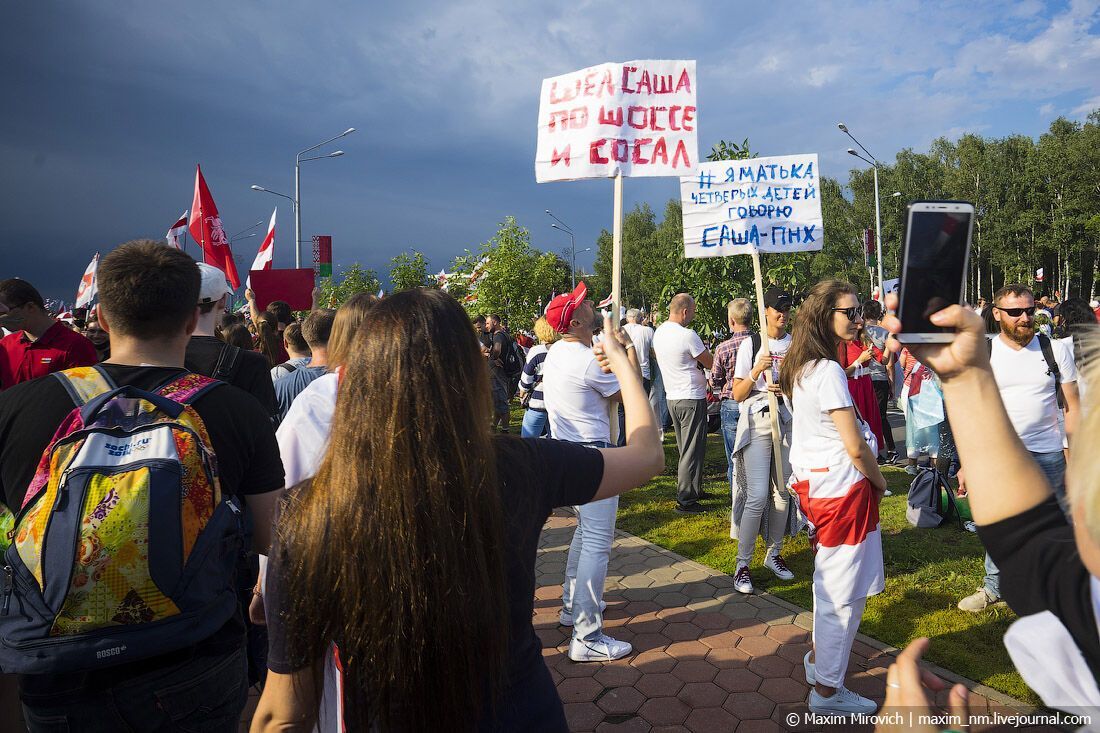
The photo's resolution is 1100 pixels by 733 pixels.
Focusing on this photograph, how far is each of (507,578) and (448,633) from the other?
0.21 m

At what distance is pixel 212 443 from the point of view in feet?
6.24

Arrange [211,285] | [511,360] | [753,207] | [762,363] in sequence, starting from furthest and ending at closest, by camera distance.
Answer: [511,360] → [753,207] → [762,363] → [211,285]

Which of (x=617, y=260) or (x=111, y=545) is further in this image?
(x=617, y=260)

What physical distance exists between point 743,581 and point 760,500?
591 millimetres

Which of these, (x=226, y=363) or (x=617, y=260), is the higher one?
(x=617, y=260)

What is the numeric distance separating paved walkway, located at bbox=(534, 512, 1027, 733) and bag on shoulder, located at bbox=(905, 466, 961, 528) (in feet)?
5.91

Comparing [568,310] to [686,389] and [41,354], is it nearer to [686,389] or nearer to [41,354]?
[686,389]

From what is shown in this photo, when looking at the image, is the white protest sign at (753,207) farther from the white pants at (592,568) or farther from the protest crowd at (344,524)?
the protest crowd at (344,524)

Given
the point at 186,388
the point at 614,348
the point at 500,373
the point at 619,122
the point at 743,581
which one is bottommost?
the point at 743,581

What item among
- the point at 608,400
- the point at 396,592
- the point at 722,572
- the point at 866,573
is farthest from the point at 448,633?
the point at 722,572

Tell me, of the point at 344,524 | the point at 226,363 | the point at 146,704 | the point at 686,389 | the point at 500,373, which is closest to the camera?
the point at 344,524

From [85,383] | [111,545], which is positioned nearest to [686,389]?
[85,383]

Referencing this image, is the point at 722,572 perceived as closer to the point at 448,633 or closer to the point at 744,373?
the point at 744,373

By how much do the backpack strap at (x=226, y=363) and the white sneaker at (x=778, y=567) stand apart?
3993 millimetres
